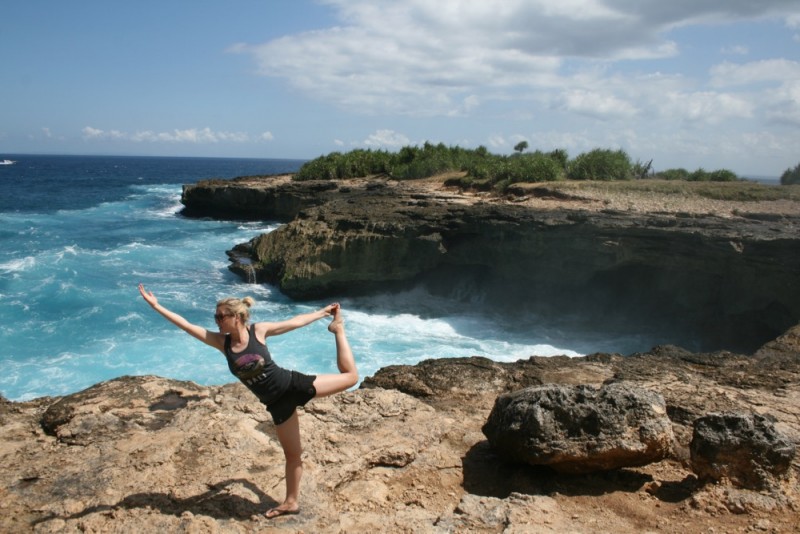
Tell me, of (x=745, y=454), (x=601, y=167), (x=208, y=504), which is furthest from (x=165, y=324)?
(x=601, y=167)

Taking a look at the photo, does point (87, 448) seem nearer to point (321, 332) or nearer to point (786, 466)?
point (786, 466)

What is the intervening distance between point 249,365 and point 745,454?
394cm

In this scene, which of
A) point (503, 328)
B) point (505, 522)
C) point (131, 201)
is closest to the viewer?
point (505, 522)

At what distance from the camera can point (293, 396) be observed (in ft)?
12.8

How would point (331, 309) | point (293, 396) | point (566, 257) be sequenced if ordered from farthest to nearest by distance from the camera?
point (566, 257)
point (331, 309)
point (293, 396)

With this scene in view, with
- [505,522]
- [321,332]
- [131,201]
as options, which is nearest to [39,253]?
[321,332]

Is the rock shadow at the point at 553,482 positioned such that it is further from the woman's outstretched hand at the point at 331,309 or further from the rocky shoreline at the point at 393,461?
the woman's outstretched hand at the point at 331,309

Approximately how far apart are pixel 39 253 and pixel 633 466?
91.2 ft

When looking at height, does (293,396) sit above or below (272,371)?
below

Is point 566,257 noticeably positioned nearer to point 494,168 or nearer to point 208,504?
point 494,168

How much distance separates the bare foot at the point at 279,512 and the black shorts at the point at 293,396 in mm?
674

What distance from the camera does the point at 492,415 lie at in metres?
5.23


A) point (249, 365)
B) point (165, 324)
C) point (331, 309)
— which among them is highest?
point (331, 309)

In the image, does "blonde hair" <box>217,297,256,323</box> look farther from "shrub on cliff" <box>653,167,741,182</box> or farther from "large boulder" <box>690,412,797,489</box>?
"shrub on cliff" <box>653,167,741,182</box>
